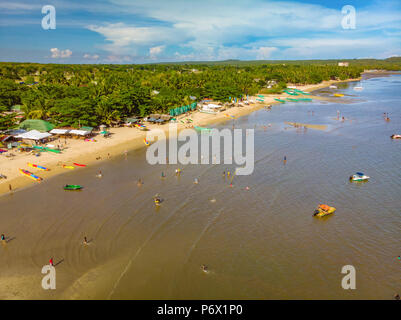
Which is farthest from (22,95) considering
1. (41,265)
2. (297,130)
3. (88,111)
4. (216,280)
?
(216,280)

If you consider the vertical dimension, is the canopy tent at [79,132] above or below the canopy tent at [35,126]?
below

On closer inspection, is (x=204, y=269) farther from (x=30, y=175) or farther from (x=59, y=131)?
(x=59, y=131)

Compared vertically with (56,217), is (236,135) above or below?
above

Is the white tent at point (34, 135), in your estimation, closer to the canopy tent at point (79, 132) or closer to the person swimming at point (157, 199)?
the canopy tent at point (79, 132)

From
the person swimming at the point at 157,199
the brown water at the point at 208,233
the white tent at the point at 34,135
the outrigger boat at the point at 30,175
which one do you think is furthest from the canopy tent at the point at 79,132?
the person swimming at the point at 157,199

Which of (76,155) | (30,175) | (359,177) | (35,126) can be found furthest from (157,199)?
(35,126)

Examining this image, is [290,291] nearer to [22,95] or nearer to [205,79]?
[22,95]
